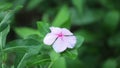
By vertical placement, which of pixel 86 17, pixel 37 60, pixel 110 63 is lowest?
pixel 110 63

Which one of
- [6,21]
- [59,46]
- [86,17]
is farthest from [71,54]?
[86,17]

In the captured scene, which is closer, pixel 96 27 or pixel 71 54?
pixel 71 54

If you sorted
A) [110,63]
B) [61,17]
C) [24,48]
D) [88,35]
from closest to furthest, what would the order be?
[24,48]
[61,17]
[110,63]
[88,35]

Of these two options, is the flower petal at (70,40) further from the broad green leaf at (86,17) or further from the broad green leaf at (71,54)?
the broad green leaf at (86,17)

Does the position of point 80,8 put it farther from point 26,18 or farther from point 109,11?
point 26,18

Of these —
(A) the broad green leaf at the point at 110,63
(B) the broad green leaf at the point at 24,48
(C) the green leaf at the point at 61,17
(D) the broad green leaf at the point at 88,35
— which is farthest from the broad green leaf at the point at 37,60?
(D) the broad green leaf at the point at 88,35

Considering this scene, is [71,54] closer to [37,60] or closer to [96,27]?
[37,60]

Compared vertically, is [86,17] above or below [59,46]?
below
